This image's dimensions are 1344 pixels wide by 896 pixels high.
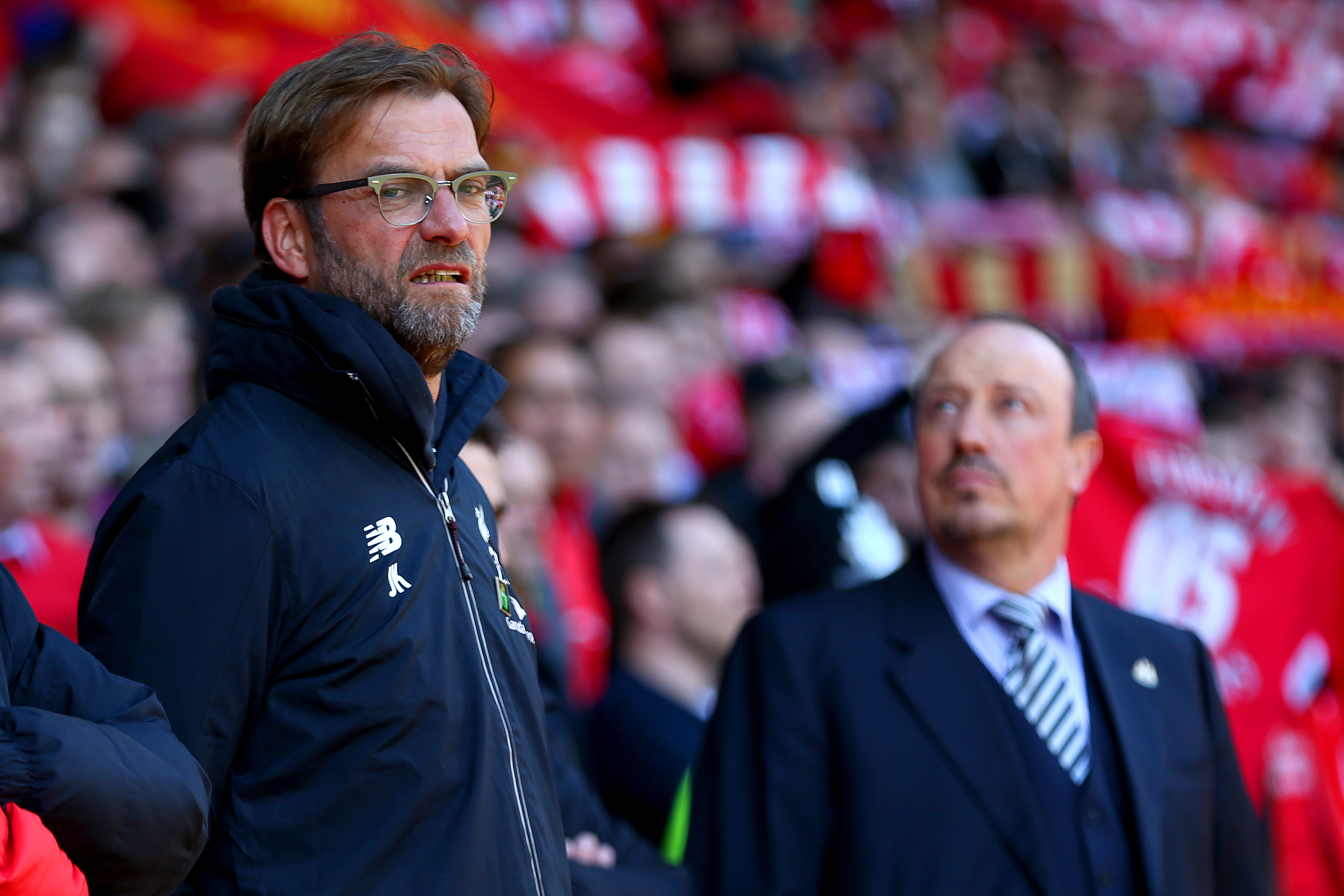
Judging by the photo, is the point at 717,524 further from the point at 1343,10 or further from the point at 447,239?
the point at 1343,10

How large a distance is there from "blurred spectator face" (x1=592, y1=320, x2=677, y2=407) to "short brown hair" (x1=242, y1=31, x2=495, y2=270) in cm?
354

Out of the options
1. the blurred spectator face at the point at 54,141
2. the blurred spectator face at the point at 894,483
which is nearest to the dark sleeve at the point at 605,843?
the blurred spectator face at the point at 894,483

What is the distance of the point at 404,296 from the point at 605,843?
1.08 meters

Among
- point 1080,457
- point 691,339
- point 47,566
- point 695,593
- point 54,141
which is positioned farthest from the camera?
point 691,339

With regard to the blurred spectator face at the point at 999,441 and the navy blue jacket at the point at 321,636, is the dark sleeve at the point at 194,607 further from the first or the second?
the blurred spectator face at the point at 999,441

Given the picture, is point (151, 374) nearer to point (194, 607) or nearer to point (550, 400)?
point (550, 400)

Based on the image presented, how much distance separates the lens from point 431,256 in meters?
2.12

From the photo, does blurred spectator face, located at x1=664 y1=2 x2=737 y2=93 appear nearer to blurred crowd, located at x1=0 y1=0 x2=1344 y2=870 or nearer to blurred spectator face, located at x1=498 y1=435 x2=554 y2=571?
blurred crowd, located at x1=0 y1=0 x2=1344 y2=870

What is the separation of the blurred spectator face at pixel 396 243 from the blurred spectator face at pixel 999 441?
1162 mm

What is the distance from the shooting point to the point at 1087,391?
3.15 m

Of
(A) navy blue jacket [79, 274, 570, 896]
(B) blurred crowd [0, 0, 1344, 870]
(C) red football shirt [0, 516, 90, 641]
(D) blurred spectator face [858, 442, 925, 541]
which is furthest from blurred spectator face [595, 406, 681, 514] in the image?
(A) navy blue jacket [79, 274, 570, 896]

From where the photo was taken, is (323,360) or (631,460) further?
(631,460)

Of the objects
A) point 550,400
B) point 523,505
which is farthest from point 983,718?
point 550,400

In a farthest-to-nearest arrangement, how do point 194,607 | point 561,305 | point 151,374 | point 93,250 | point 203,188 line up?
point 561,305
point 203,188
point 93,250
point 151,374
point 194,607
